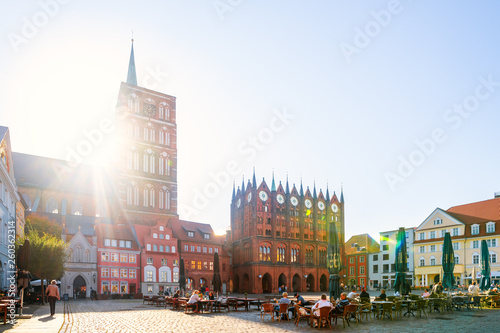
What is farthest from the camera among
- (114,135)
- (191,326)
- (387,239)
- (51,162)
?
(387,239)

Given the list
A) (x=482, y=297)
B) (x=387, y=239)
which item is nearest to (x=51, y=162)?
(x=387, y=239)

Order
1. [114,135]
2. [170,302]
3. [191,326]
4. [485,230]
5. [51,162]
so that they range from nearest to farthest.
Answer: [191,326], [170,302], [485,230], [51,162], [114,135]

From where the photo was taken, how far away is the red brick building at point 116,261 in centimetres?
5275

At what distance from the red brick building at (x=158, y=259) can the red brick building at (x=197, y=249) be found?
4.70 m

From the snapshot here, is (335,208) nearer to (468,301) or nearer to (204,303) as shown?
(468,301)

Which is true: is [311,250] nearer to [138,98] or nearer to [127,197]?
[127,197]

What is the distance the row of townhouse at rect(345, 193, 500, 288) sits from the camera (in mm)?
57750

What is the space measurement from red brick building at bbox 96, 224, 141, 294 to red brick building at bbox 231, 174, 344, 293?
70.3 ft

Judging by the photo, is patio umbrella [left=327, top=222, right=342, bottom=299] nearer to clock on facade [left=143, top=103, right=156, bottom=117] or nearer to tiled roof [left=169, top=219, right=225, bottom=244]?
tiled roof [left=169, top=219, right=225, bottom=244]

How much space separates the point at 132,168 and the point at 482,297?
56603 mm

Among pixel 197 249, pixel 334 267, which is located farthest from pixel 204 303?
pixel 197 249

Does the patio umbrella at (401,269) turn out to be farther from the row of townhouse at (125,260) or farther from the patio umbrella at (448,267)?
the row of townhouse at (125,260)

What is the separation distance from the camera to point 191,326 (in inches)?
603

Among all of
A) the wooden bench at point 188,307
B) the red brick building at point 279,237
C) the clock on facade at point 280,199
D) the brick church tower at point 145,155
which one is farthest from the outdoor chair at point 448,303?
the clock on facade at point 280,199
